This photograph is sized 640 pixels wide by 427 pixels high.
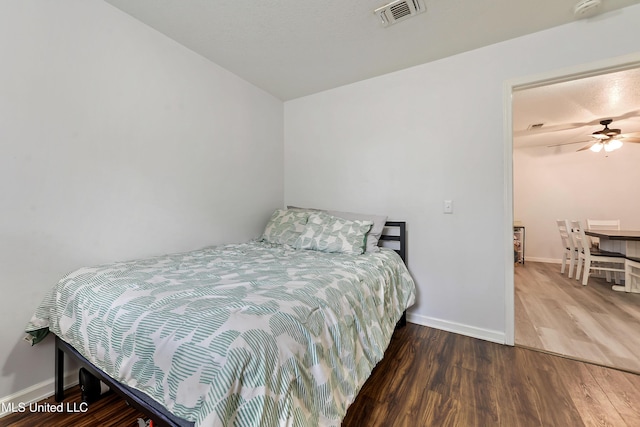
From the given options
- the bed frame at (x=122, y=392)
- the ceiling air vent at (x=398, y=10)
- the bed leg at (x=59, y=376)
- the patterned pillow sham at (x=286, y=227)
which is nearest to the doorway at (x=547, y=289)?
the ceiling air vent at (x=398, y=10)

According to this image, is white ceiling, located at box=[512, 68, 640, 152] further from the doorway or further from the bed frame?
the bed frame

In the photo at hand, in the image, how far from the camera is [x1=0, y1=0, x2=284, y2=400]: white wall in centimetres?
137

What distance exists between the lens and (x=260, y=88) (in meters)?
2.85

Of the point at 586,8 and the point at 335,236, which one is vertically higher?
the point at 586,8

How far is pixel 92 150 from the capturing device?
1634mm

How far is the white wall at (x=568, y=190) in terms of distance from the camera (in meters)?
4.55

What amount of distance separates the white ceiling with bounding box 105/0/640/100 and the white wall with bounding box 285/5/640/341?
151mm

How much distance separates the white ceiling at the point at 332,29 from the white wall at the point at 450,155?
151 millimetres

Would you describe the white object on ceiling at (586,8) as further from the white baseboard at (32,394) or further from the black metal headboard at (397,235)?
the white baseboard at (32,394)

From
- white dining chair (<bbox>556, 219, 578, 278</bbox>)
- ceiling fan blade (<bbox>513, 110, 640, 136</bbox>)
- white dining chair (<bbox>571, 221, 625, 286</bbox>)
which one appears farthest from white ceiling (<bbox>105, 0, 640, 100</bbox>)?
white dining chair (<bbox>556, 219, 578, 278</bbox>)

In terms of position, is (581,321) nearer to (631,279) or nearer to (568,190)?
(631,279)

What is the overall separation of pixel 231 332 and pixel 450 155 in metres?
2.20

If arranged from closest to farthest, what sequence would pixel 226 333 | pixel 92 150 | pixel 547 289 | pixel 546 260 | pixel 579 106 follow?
pixel 226 333 → pixel 92 150 → pixel 579 106 → pixel 547 289 → pixel 546 260

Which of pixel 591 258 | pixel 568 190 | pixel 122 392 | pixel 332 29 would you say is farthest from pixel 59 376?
pixel 568 190
